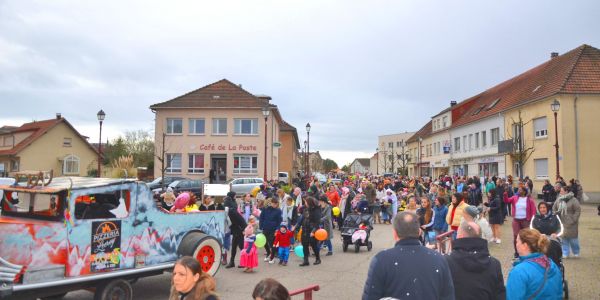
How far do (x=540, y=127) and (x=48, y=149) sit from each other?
46292 millimetres

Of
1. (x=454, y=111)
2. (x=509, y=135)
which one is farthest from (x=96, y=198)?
(x=454, y=111)

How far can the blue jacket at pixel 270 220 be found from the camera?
11141 mm

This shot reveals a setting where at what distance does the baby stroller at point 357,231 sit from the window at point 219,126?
97.1 feet

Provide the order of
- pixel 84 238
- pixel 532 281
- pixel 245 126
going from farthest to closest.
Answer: pixel 245 126, pixel 84 238, pixel 532 281

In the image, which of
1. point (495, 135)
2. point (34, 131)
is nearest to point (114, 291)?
point (495, 135)

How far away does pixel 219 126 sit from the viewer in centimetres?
4131

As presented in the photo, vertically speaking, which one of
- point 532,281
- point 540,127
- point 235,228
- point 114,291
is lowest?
point 114,291

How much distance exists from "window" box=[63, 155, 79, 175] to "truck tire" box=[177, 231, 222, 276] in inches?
1828

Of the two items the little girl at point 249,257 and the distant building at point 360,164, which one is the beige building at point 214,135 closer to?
the little girl at point 249,257

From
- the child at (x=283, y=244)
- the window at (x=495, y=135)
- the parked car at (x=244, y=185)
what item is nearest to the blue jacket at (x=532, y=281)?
the child at (x=283, y=244)

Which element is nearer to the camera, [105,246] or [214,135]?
[105,246]

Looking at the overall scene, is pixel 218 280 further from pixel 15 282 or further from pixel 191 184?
pixel 191 184

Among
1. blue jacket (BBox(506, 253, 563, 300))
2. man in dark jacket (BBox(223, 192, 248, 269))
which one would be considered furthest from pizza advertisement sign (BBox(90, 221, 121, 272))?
blue jacket (BBox(506, 253, 563, 300))

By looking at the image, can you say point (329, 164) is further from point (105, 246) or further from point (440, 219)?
point (105, 246)
